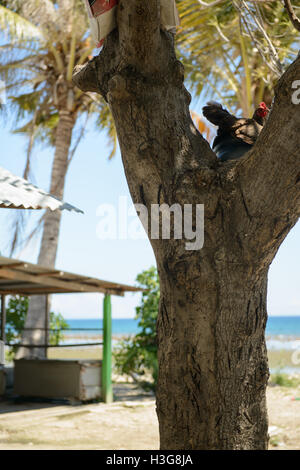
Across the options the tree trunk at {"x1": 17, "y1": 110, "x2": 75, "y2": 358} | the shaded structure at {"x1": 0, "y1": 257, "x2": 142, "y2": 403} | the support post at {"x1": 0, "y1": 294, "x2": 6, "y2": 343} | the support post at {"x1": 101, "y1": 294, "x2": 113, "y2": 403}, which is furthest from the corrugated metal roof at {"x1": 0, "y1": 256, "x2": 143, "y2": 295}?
the tree trunk at {"x1": 17, "y1": 110, "x2": 75, "y2": 358}

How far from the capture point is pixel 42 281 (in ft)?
32.2

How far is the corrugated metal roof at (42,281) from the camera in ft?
28.7

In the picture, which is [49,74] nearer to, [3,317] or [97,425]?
[3,317]

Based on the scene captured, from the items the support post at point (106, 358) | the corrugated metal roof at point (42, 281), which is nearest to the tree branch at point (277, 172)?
the corrugated metal roof at point (42, 281)

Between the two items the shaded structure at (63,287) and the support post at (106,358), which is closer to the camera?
the shaded structure at (63,287)

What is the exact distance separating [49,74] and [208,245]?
13056 mm

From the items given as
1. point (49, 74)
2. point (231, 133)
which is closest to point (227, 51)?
point (49, 74)

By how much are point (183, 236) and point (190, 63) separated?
11.3m

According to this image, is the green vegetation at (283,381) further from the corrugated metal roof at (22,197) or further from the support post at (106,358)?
the corrugated metal roof at (22,197)

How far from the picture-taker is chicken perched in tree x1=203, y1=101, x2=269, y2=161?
134 inches

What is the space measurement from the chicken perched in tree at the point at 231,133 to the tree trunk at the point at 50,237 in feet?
32.1

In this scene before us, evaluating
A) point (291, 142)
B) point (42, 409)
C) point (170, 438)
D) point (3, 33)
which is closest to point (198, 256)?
point (291, 142)

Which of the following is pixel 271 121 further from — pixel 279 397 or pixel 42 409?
pixel 279 397

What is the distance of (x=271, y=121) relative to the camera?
2.84m
